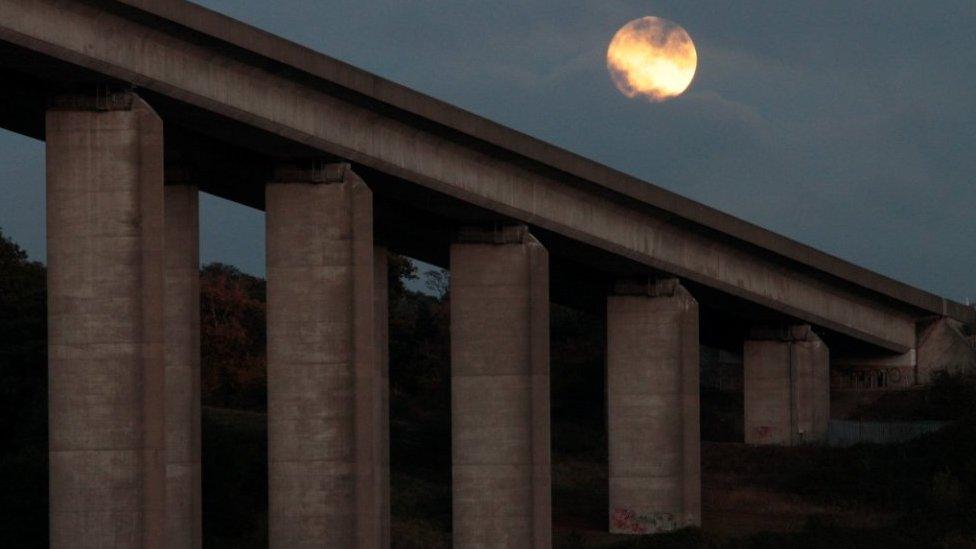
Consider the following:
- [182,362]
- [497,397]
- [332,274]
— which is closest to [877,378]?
[497,397]

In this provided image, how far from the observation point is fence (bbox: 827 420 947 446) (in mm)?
73188

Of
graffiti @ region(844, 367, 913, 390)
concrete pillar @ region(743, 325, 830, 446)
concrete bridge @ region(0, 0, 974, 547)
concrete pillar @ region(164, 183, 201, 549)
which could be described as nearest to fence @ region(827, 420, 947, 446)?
concrete pillar @ region(743, 325, 830, 446)

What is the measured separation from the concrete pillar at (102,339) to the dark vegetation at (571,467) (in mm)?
15829

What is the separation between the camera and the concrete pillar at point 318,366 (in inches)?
1807

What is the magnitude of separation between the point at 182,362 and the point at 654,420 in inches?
727

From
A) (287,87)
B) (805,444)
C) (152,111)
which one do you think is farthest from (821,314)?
(152,111)

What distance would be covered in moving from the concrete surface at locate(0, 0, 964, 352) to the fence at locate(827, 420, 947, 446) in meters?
3.50

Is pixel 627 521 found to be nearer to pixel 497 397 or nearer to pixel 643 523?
pixel 643 523

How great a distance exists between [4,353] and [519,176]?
2379cm

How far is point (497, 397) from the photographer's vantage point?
2136 inches

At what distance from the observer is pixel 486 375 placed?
54344 millimetres

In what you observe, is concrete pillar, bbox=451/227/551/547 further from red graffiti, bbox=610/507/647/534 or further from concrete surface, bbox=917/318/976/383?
concrete surface, bbox=917/318/976/383

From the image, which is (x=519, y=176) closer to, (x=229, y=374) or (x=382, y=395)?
(x=382, y=395)

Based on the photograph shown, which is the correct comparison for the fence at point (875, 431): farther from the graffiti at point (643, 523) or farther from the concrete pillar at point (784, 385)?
the graffiti at point (643, 523)
